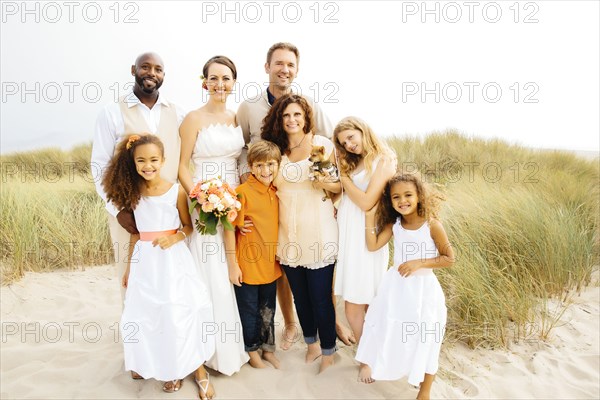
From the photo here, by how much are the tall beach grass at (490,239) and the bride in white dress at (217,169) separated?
1.85 metres

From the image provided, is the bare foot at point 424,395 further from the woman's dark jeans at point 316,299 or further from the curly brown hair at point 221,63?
the curly brown hair at point 221,63

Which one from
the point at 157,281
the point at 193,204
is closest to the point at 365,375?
the point at 157,281

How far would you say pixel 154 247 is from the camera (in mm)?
3430

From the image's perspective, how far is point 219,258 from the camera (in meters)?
3.66

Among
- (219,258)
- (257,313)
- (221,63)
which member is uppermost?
(221,63)

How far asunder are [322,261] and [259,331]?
879 mm

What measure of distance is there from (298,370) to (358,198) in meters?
1.56

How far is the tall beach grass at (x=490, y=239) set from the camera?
4566 mm

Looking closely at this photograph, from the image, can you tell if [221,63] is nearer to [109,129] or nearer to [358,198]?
[109,129]

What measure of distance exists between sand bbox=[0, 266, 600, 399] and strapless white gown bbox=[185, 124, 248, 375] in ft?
0.73

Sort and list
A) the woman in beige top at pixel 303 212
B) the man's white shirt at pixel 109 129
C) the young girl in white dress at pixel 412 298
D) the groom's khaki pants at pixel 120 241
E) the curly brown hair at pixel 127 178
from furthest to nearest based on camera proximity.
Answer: the groom's khaki pants at pixel 120 241 < the man's white shirt at pixel 109 129 < the woman in beige top at pixel 303 212 < the curly brown hair at pixel 127 178 < the young girl in white dress at pixel 412 298

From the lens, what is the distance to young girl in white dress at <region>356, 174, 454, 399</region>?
3.30m

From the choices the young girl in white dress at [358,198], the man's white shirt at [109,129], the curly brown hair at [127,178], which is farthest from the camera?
the man's white shirt at [109,129]

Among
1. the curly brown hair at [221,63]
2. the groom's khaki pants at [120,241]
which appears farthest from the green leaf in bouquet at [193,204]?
the curly brown hair at [221,63]
